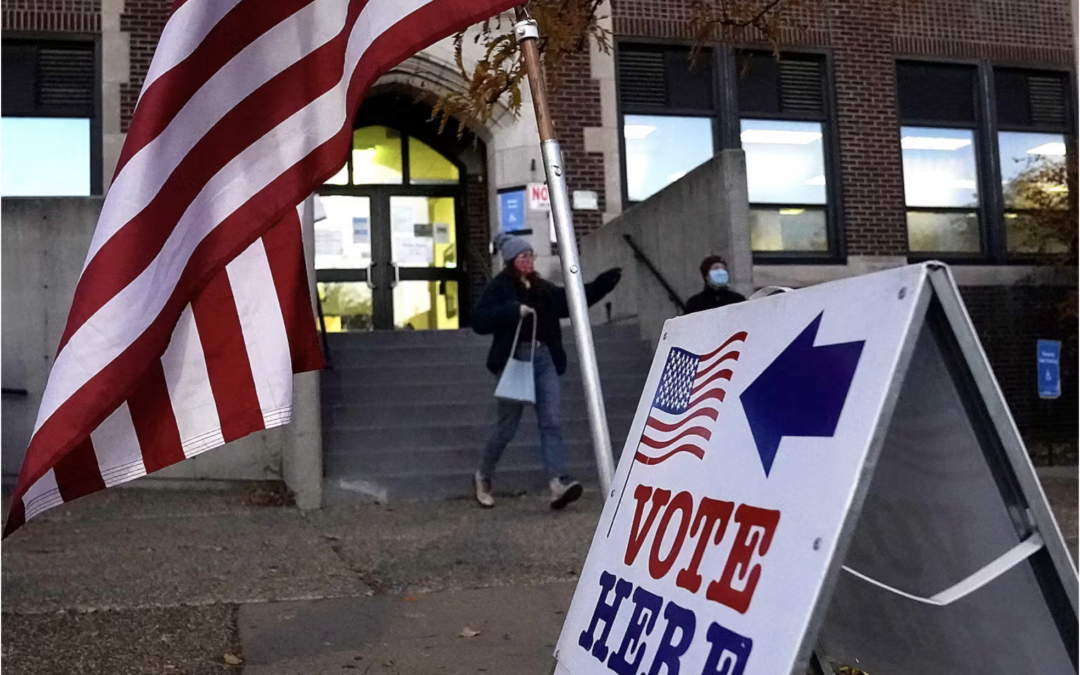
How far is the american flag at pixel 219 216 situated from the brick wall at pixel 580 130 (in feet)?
30.6

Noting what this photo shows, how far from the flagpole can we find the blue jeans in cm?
391

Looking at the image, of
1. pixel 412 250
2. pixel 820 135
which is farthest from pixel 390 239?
pixel 820 135

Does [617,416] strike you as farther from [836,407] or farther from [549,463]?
[836,407]

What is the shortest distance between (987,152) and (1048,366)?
157 inches

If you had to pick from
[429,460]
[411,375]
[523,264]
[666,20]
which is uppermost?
[666,20]

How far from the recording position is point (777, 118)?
13.3 m

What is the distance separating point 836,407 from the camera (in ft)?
6.31

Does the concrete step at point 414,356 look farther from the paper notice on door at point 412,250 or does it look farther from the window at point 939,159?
the window at point 939,159

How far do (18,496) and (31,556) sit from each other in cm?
365

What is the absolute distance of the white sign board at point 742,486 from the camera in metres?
1.83

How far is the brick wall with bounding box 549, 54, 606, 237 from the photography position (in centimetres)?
1231

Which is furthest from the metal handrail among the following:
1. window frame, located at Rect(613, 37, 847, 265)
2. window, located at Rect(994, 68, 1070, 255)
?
window, located at Rect(994, 68, 1070, 255)

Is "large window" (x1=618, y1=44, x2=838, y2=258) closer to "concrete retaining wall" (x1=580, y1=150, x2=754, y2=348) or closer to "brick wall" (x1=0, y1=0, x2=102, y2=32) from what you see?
"concrete retaining wall" (x1=580, y1=150, x2=754, y2=348)

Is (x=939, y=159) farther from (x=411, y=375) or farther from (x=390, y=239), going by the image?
(x=411, y=375)
